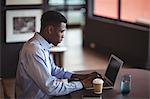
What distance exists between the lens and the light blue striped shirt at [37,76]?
2009 millimetres

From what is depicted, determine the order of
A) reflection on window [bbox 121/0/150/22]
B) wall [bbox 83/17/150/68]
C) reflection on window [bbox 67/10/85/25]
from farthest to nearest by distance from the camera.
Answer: reflection on window [bbox 67/10/85/25] → reflection on window [bbox 121/0/150/22] → wall [bbox 83/17/150/68]

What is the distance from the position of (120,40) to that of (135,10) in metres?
0.65

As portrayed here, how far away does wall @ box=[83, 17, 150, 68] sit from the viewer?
19.1ft

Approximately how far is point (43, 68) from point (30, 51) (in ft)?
0.46

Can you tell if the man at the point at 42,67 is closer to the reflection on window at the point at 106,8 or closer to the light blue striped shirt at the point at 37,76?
the light blue striped shirt at the point at 37,76

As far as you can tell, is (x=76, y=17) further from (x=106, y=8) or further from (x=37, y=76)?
(x=37, y=76)

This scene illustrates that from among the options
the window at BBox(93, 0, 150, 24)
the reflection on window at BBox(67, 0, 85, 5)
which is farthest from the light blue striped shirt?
the reflection on window at BBox(67, 0, 85, 5)

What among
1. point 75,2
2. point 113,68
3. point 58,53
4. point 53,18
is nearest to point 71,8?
point 75,2

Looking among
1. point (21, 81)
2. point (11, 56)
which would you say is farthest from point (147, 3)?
point (21, 81)

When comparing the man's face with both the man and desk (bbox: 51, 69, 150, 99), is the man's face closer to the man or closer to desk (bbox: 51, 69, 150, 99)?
the man

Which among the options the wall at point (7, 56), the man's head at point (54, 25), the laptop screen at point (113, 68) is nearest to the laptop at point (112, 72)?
the laptop screen at point (113, 68)

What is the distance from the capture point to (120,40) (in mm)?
6500

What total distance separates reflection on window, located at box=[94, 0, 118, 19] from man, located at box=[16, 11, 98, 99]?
484 cm

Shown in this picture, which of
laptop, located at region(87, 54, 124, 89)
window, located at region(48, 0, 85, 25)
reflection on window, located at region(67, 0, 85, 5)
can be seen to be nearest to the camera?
laptop, located at region(87, 54, 124, 89)
